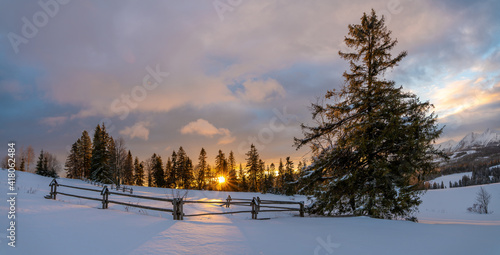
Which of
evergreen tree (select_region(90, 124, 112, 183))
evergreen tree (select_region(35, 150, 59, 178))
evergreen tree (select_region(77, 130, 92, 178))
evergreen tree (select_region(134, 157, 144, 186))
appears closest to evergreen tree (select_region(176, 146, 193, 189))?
evergreen tree (select_region(134, 157, 144, 186))

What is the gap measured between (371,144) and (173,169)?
206 ft

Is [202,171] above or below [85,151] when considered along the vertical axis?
below

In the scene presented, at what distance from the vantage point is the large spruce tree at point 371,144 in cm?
1281

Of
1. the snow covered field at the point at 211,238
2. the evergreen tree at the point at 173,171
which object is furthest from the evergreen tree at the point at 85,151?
the snow covered field at the point at 211,238

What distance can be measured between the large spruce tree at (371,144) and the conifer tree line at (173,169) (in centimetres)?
3827

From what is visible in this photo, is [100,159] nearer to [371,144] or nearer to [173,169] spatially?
[173,169]

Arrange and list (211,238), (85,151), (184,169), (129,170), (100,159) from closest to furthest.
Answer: (211,238) → (100,159) → (85,151) → (184,169) → (129,170)

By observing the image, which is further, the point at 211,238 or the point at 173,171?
the point at 173,171

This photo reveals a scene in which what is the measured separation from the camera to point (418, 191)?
508 inches

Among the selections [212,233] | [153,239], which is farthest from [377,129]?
[153,239]

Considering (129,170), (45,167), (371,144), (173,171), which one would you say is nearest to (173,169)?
(173,171)

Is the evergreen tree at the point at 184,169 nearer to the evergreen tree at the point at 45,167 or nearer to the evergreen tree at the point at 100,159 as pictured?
the evergreen tree at the point at 100,159

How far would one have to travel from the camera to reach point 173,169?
68375mm

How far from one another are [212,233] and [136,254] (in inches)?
121
